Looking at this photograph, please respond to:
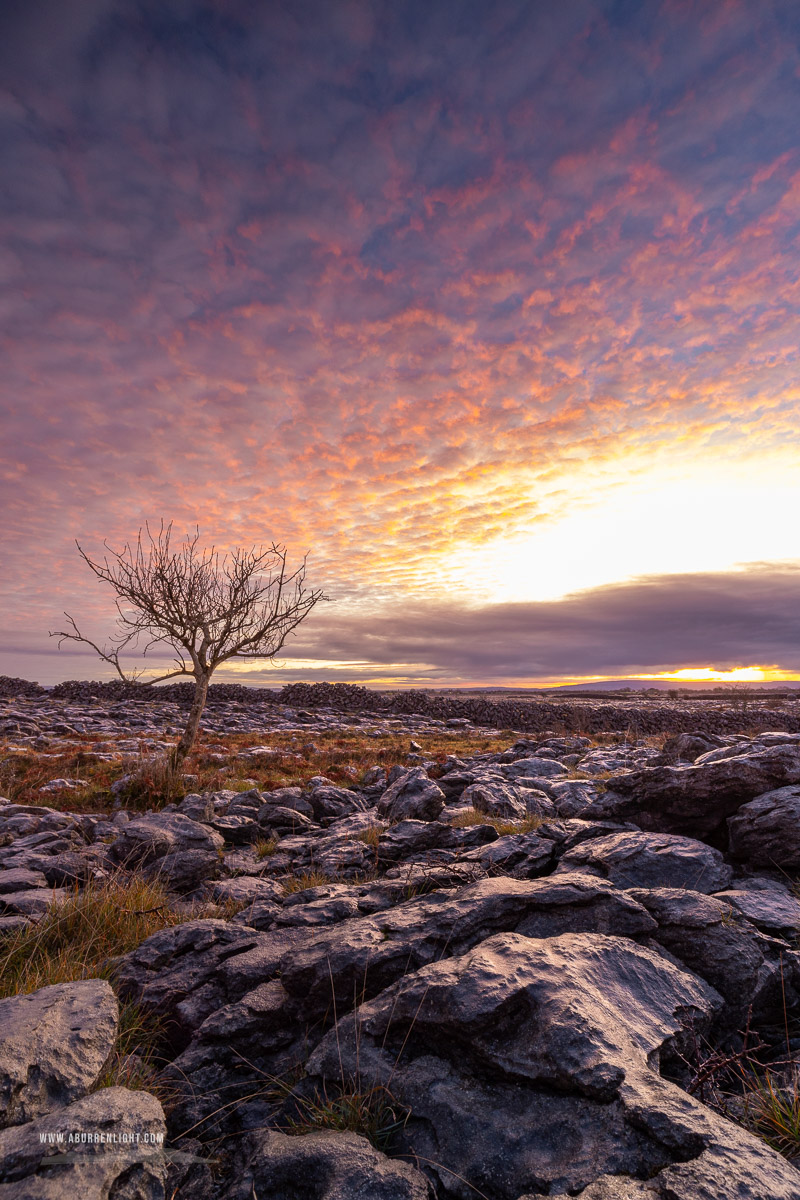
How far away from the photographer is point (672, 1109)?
265cm

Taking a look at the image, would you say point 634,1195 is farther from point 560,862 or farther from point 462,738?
point 462,738

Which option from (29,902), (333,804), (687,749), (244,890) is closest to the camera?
(29,902)

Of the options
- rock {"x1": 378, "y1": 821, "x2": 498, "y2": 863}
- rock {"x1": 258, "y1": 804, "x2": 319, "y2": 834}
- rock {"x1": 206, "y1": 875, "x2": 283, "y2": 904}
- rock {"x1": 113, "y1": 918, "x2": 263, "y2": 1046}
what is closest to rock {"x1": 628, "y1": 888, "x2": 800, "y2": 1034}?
rock {"x1": 113, "y1": 918, "x2": 263, "y2": 1046}

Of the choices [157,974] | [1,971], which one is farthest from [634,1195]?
[1,971]

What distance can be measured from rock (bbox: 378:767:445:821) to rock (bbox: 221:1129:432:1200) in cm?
724

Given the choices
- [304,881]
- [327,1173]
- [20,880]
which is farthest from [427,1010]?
[20,880]

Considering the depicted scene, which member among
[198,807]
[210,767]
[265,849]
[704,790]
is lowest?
[210,767]

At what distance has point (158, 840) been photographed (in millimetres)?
8289

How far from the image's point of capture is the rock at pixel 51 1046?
2.93 meters

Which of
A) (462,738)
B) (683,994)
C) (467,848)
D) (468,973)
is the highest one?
(468,973)

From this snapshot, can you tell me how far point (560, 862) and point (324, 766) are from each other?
13711 mm

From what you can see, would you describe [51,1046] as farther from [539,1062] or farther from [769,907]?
[769,907]

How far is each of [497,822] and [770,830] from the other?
4259 mm

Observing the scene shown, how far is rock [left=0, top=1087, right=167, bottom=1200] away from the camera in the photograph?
2381mm
